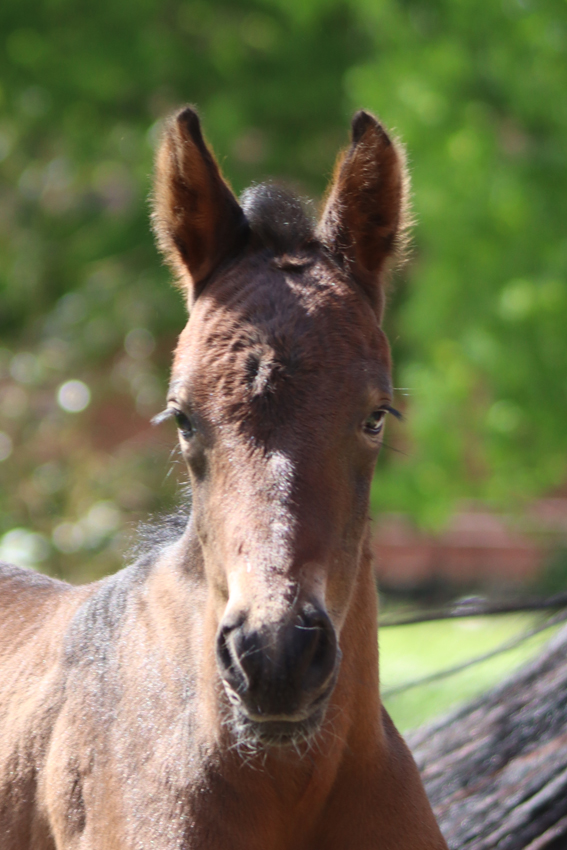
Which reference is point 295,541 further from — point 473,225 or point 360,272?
point 473,225

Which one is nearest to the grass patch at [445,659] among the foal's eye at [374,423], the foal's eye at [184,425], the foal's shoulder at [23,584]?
the foal's shoulder at [23,584]

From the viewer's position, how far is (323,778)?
2.38 m

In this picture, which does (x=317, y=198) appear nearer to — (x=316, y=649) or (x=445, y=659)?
(x=445, y=659)

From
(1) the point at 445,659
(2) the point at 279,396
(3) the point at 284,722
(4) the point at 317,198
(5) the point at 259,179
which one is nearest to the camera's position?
(3) the point at 284,722

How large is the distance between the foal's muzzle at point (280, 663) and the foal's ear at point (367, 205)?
3.63ft

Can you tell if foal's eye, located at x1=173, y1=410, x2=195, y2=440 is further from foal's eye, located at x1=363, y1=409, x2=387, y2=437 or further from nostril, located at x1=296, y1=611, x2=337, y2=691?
nostril, located at x1=296, y1=611, x2=337, y2=691

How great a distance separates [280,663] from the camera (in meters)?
1.88

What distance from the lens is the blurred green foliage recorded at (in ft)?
26.0

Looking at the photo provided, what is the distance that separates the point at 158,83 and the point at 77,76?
1.19 m

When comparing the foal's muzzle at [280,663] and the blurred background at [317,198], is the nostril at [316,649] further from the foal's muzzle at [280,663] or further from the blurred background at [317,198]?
the blurred background at [317,198]

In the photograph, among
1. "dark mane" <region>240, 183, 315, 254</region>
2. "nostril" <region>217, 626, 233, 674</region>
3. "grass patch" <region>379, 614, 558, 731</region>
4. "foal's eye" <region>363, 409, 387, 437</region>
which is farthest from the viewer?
"grass patch" <region>379, 614, 558, 731</region>

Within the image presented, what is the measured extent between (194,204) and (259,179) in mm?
8744

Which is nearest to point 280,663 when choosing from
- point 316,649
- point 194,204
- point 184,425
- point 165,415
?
point 316,649

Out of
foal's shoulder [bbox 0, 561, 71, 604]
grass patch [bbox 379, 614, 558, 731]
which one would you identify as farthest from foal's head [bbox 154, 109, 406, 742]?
grass patch [bbox 379, 614, 558, 731]
